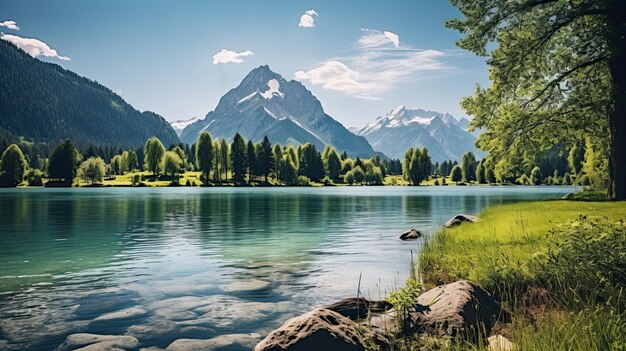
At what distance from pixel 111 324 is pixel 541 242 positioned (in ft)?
48.8

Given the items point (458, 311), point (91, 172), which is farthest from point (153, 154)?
point (458, 311)

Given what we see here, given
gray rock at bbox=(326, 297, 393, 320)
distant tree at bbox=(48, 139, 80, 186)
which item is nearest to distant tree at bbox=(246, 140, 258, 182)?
distant tree at bbox=(48, 139, 80, 186)

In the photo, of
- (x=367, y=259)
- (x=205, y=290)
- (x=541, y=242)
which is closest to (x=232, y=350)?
(x=205, y=290)

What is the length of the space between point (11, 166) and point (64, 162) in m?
16.1

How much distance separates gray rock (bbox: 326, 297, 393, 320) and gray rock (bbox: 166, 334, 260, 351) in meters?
2.56

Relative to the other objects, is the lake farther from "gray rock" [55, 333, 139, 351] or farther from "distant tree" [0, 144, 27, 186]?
"distant tree" [0, 144, 27, 186]

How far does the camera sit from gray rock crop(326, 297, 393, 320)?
1123 centimetres

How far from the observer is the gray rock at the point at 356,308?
11.2 meters

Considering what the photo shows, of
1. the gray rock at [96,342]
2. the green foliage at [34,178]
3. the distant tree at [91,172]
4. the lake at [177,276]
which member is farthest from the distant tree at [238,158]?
the gray rock at [96,342]

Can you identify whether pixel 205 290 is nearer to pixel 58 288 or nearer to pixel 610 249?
pixel 58 288

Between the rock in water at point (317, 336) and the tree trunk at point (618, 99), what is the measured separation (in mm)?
23880

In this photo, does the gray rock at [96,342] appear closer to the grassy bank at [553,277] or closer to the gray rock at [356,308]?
the gray rock at [356,308]

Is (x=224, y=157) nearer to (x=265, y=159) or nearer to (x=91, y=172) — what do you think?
(x=265, y=159)

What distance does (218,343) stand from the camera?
12.2 metres
